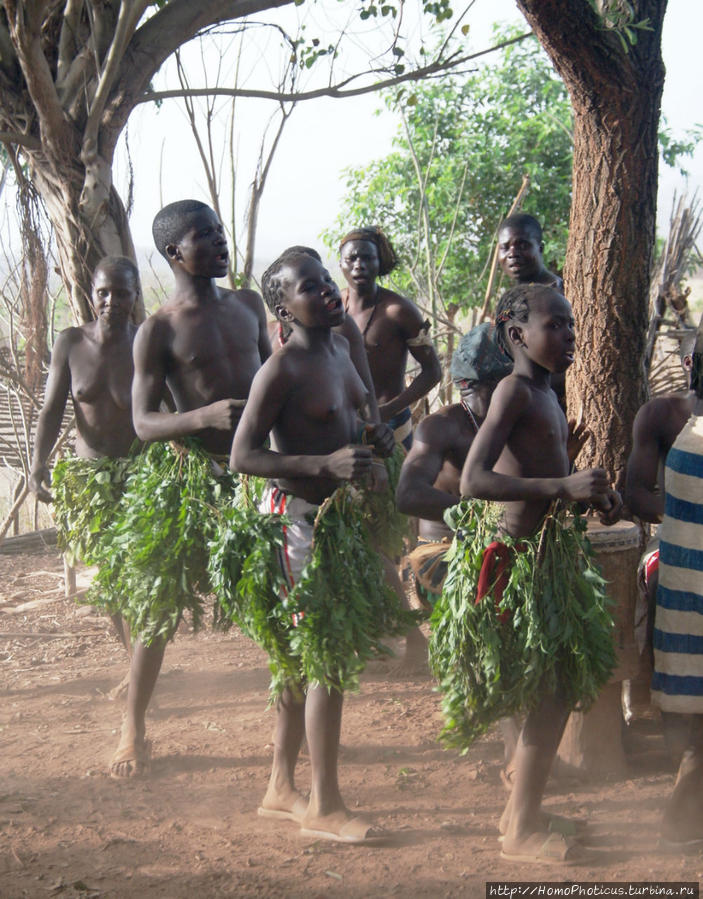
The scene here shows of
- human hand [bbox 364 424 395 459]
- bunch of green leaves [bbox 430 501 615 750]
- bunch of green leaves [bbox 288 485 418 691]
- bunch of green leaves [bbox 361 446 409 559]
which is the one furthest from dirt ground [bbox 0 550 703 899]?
human hand [bbox 364 424 395 459]

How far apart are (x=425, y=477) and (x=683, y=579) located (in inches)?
38.1

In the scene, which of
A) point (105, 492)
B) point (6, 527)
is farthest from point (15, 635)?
point (105, 492)

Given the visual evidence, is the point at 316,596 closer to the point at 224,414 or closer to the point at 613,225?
the point at 224,414

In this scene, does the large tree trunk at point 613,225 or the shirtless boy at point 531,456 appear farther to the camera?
the large tree trunk at point 613,225

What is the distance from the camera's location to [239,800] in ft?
11.0

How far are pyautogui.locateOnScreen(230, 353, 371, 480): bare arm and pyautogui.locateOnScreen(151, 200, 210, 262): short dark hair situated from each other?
0.80 meters

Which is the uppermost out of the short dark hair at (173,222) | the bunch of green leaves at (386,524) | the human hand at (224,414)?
the short dark hair at (173,222)

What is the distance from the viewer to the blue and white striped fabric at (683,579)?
9.28 ft

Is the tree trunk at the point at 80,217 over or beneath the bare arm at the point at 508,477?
over

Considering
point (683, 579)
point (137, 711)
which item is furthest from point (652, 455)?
point (137, 711)

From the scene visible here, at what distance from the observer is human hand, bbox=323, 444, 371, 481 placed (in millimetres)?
2719

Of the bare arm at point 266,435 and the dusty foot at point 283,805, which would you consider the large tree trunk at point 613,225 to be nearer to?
the bare arm at point 266,435

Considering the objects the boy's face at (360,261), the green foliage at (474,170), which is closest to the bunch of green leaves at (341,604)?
the boy's face at (360,261)

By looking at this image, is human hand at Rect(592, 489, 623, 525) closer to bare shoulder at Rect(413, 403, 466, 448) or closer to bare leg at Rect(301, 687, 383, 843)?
bare shoulder at Rect(413, 403, 466, 448)
